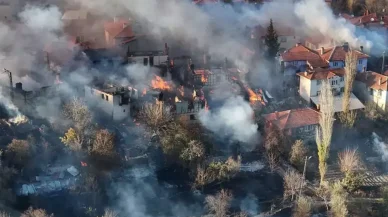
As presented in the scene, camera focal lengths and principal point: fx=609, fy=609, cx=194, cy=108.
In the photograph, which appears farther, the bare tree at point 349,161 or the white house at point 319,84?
the white house at point 319,84

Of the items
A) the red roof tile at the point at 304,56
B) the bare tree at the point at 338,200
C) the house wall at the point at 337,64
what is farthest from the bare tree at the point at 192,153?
the house wall at the point at 337,64

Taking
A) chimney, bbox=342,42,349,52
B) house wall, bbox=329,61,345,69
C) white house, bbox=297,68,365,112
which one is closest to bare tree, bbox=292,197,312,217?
white house, bbox=297,68,365,112

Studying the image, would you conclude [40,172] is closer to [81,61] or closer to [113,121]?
[113,121]

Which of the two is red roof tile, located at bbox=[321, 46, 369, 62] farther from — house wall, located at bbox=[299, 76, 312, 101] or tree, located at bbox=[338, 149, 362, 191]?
tree, located at bbox=[338, 149, 362, 191]

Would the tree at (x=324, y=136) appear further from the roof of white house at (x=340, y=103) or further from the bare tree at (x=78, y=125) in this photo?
the bare tree at (x=78, y=125)

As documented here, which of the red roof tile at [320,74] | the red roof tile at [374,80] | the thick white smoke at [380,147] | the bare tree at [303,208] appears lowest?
the bare tree at [303,208]
